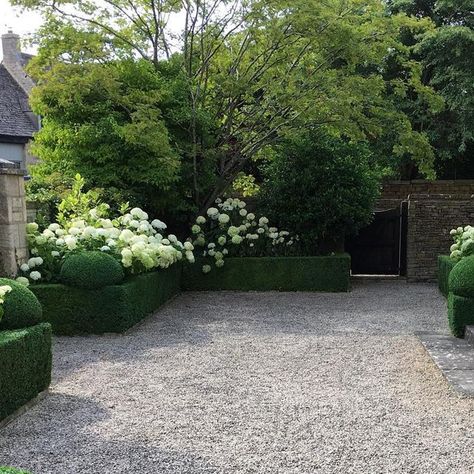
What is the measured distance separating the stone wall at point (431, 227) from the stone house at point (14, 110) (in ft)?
44.9

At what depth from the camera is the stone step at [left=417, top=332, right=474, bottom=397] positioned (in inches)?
206

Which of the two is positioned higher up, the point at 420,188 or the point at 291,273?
the point at 420,188

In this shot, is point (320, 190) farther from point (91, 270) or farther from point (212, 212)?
point (91, 270)

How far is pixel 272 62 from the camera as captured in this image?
479 inches

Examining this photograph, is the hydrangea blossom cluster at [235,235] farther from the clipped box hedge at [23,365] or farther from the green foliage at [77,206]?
the clipped box hedge at [23,365]

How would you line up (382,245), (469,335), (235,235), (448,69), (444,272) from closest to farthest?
(469,335), (444,272), (235,235), (382,245), (448,69)

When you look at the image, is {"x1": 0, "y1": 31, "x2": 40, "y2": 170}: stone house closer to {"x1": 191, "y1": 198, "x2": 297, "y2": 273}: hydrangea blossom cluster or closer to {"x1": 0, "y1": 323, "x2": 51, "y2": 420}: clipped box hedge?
{"x1": 191, "y1": 198, "x2": 297, "y2": 273}: hydrangea blossom cluster

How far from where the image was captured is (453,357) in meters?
6.09

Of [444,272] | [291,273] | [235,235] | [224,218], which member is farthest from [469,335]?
[224,218]

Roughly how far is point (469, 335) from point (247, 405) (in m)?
3.22

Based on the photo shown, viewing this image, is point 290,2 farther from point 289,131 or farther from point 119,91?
point 119,91

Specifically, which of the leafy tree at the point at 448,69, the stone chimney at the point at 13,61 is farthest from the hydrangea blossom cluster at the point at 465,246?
the stone chimney at the point at 13,61

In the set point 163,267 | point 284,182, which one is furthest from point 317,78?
point 163,267

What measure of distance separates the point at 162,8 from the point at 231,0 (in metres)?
1.34
